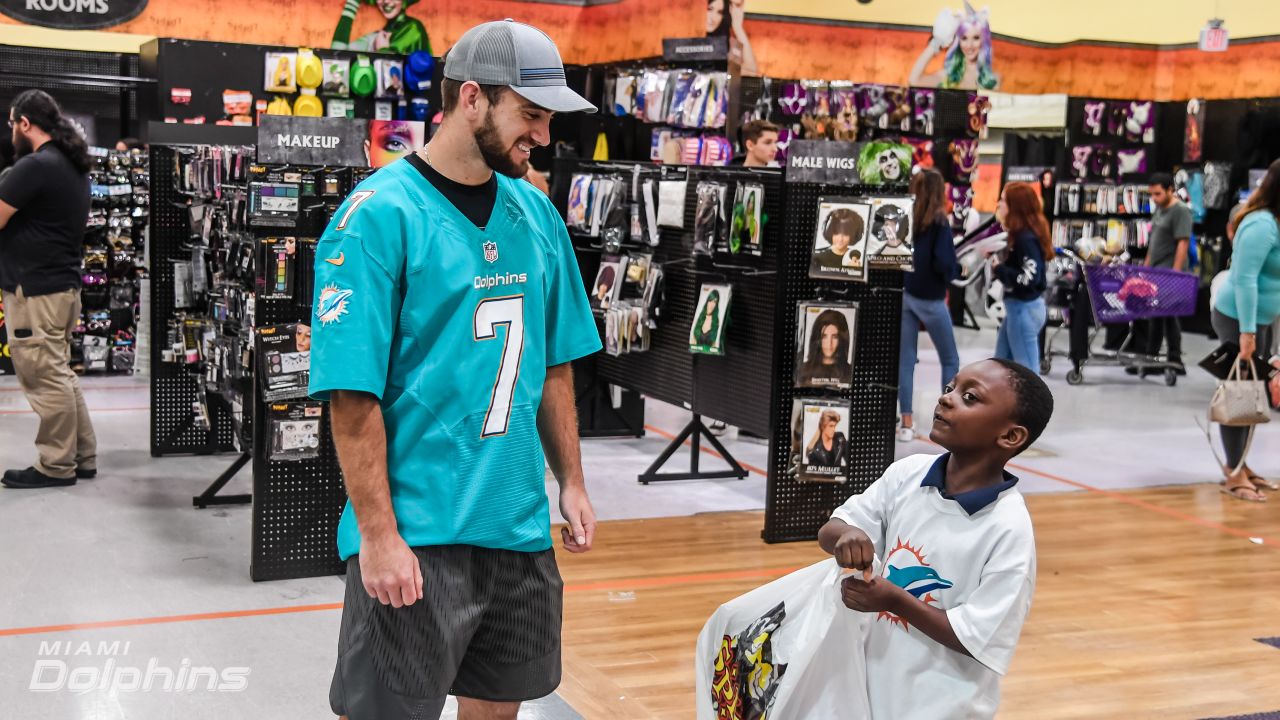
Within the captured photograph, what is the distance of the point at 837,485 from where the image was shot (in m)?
5.86

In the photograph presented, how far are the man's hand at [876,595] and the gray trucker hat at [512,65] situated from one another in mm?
899

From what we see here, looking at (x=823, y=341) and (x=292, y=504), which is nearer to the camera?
Answer: (x=292, y=504)

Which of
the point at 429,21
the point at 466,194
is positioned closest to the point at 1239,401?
the point at 466,194

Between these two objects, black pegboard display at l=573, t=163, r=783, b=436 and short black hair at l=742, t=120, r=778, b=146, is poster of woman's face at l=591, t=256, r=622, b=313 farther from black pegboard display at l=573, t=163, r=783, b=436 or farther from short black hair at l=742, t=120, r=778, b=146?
short black hair at l=742, t=120, r=778, b=146

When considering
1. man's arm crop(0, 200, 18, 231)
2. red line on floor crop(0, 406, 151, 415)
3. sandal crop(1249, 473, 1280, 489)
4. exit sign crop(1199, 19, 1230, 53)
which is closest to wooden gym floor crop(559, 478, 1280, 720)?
sandal crop(1249, 473, 1280, 489)

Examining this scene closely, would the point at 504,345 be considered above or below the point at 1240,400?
above

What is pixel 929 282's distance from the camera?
309 inches

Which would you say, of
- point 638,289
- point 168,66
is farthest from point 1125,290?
point 168,66

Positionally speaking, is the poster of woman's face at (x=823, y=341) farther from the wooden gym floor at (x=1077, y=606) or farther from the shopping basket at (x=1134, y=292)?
the shopping basket at (x=1134, y=292)

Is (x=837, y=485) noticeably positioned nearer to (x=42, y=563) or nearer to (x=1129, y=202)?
(x=42, y=563)

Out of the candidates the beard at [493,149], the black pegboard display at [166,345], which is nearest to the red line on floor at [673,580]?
the black pegboard display at [166,345]

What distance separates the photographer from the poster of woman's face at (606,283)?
685 centimetres

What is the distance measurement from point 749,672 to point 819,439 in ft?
10.2

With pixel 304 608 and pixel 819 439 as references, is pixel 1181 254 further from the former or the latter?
pixel 304 608
